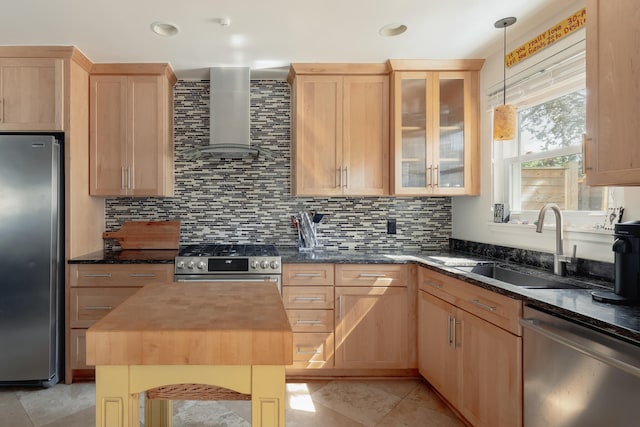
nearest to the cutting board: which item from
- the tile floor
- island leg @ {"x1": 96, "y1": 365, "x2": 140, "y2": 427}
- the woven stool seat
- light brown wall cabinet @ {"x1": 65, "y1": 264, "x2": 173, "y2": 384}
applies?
light brown wall cabinet @ {"x1": 65, "y1": 264, "x2": 173, "y2": 384}

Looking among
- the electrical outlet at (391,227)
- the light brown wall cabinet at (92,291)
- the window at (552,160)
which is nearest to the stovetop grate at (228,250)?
the light brown wall cabinet at (92,291)

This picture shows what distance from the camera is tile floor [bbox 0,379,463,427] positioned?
2.20 meters

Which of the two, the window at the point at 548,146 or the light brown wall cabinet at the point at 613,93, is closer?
the light brown wall cabinet at the point at 613,93

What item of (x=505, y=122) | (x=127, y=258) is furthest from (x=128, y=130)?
(x=505, y=122)

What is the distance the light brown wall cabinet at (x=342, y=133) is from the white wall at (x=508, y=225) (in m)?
0.75

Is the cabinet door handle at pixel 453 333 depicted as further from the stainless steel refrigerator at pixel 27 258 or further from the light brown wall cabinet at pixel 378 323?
the stainless steel refrigerator at pixel 27 258

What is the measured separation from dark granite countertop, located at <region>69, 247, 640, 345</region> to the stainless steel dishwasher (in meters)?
0.05

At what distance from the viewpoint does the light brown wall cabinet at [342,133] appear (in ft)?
9.84

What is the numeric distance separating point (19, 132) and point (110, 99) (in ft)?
2.19

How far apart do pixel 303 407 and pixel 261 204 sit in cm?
170

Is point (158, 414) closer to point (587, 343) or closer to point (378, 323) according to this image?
point (378, 323)

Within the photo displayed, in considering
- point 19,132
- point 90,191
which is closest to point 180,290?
Result: point 90,191

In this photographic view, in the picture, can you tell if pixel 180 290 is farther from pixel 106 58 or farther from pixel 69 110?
pixel 106 58

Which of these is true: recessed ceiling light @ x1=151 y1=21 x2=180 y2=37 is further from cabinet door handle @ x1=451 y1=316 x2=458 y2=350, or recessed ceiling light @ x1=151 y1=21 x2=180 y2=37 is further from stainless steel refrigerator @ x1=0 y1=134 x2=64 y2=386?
cabinet door handle @ x1=451 y1=316 x2=458 y2=350
